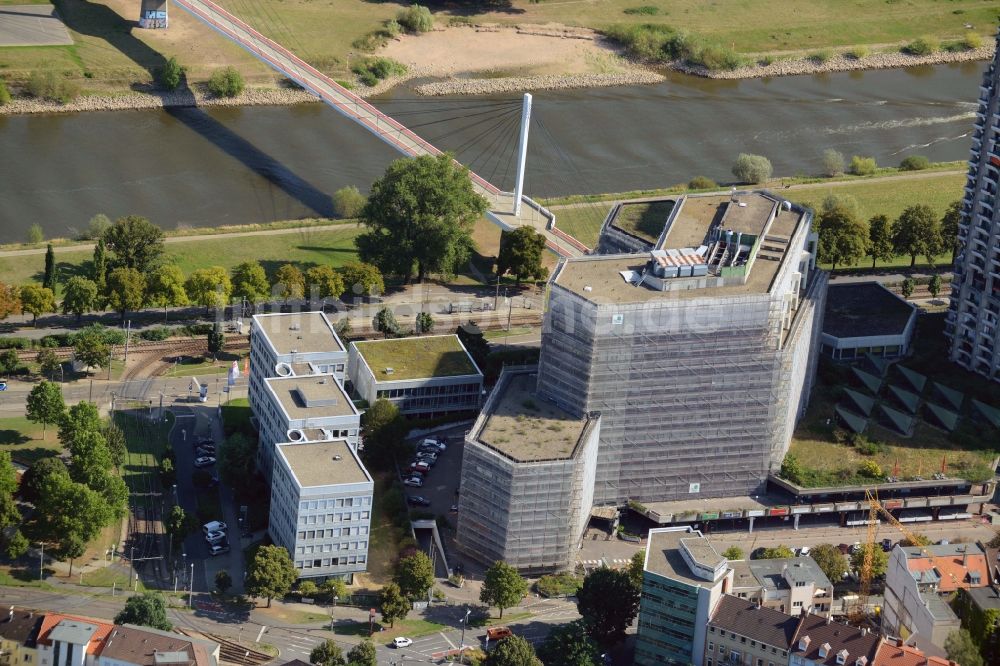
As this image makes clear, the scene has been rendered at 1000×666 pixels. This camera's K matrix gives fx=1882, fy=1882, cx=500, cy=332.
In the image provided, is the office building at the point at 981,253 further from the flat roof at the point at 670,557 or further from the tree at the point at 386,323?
the tree at the point at 386,323

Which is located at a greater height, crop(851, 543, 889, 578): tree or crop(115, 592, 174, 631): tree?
crop(851, 543, 889, 578): tree

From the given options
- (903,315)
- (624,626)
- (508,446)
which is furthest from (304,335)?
(903,315)

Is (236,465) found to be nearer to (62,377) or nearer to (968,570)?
(62,377)

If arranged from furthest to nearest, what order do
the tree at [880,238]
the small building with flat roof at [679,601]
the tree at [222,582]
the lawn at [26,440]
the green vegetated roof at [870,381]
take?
1. the tree at [880,238]
2. the green vegetated roof at [870,381]
3. the lawn at [26,440]
4. the tree at [222,582]
5. the small building with flat roof at [679,601]

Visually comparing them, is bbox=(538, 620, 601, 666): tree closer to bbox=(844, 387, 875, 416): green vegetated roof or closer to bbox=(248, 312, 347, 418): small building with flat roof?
bbox=(248, 312, 347, 418): small building with flat roof

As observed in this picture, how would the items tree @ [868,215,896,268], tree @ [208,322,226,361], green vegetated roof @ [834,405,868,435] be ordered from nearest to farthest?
green vegetated roof @ [834,405,868,435] < tree @ [208,322,226,361] < tree @ [868,215,896,268]

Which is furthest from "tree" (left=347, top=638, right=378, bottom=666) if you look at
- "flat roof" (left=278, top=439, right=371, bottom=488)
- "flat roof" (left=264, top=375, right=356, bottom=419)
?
"flat roof" (left=264, top=375, right=356, bottom=419)

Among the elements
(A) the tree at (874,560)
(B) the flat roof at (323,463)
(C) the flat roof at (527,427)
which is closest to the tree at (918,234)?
(A) the tree at (874,560)
